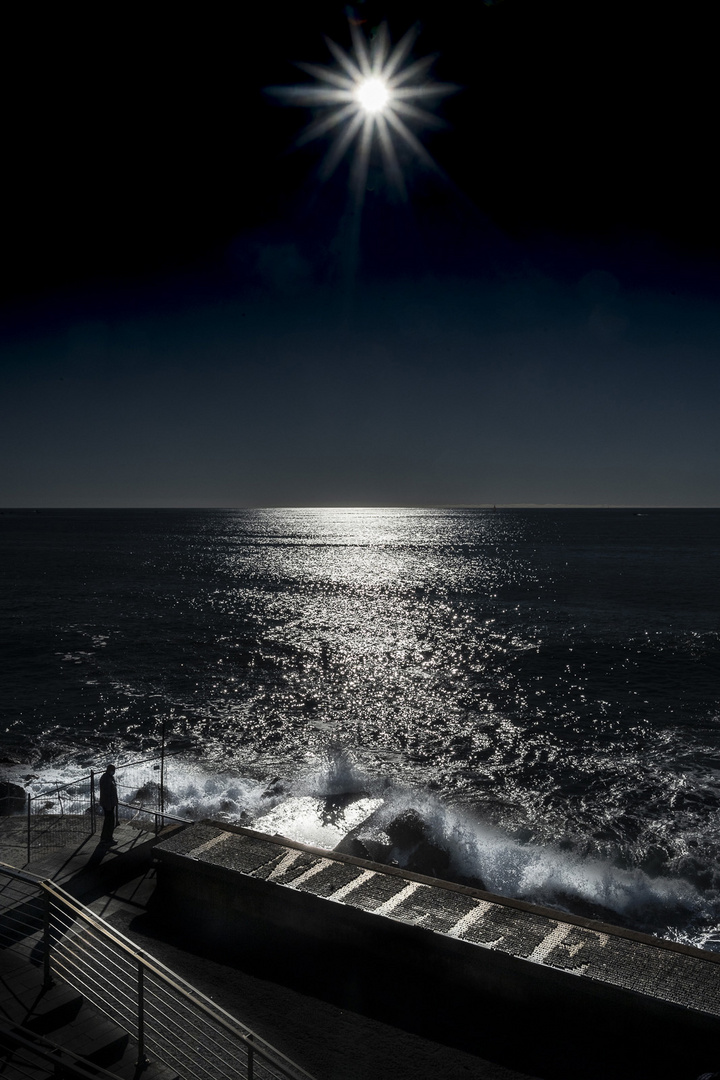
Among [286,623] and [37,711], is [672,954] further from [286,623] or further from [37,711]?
[286,623]

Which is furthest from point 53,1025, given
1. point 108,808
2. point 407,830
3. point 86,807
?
point 86,807

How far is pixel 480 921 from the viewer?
27.9 ft

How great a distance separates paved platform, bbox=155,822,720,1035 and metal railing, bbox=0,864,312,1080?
6.29ft

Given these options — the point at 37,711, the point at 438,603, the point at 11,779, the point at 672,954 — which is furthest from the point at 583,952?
the point at 438,603

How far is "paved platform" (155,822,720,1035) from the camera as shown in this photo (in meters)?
7.42

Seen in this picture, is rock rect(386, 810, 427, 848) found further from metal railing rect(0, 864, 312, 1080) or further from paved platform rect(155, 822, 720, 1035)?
metal railing rect(0, 864, 312, 1080)

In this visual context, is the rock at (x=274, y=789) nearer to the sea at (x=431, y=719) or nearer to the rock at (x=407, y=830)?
the sea at (x=431, y=719)

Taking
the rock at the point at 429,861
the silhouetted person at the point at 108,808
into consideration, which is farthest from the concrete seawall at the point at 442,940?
the rock at the point at 429,861

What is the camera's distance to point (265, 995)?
825 centimetres

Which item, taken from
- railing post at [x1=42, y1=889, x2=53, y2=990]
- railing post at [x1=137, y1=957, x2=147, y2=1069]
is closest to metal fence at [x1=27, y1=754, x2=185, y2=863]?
railing post at [x1=42, y1=889, x2=53, y2=990]

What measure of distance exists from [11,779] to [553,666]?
92.0 ft

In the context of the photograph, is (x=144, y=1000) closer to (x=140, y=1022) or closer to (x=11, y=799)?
(x=140, y=1022)

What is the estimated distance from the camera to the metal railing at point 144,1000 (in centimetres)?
626

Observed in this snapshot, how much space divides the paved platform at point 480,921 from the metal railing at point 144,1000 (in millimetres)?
1916
